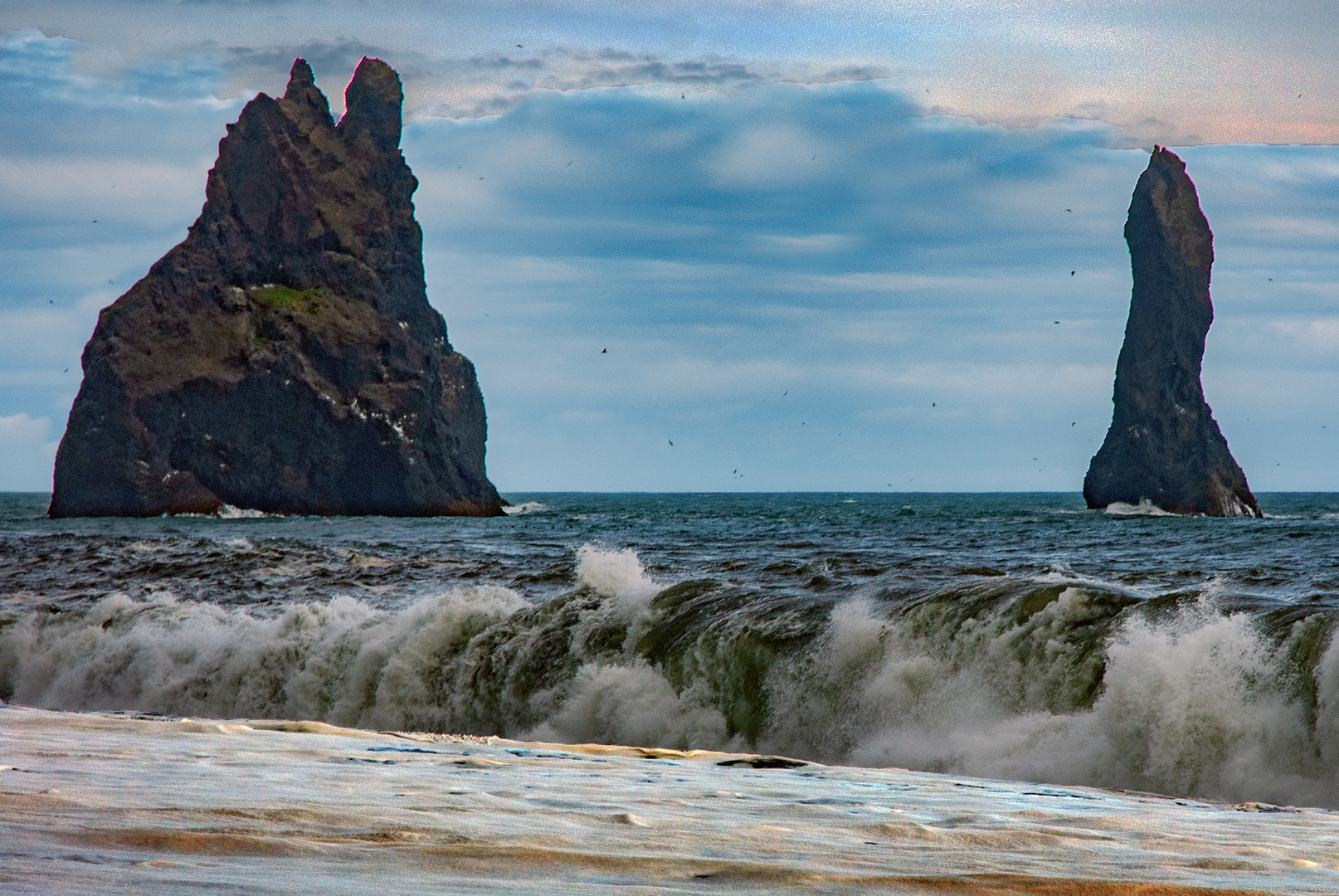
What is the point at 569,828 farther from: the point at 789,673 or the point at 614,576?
the point at 614,576

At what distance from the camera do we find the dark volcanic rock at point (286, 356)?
78.4 metres

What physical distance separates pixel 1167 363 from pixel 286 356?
60.2 metres

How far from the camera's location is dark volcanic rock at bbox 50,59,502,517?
78.4 meters

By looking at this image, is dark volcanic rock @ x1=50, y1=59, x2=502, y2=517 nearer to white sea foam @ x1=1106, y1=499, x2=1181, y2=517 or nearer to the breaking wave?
white sea foam @ x1=1106, y1=499, x2=1181, y2=517

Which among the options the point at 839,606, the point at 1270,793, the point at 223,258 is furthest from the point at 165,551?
the point at 223,258

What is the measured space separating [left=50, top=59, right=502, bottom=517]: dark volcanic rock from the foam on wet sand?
77.7 meters

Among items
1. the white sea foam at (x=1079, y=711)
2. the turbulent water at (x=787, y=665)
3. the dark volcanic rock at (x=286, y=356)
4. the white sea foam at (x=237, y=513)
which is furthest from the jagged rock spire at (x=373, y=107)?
the white sea foam at (x=1079, y=711)

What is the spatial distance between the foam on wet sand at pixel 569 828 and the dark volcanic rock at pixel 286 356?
77.7 m

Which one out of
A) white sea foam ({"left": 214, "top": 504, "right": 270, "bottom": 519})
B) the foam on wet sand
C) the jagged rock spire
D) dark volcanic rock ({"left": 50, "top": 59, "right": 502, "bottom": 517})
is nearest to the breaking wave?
the foam on wet sand

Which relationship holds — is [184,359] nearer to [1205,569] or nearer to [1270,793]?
[1205,569]

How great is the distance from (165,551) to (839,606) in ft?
75.2

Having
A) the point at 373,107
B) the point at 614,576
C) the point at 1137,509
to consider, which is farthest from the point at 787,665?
the point at 373,107

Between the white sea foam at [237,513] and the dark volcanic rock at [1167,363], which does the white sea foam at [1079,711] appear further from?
the white sea foam at [237,513]

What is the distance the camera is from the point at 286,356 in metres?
82.5
